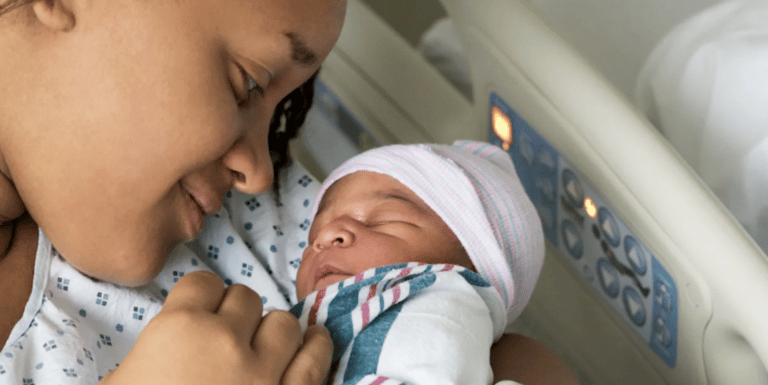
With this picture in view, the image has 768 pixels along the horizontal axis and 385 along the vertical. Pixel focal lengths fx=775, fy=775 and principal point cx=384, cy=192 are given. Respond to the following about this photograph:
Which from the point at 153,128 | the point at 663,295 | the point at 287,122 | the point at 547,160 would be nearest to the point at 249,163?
the point at 153,128

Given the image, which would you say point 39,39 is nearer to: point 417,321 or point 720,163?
point 417,321

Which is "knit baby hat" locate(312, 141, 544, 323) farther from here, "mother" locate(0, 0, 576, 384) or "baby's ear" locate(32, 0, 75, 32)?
"baby's ear" locate(32, 0, 75, 32)

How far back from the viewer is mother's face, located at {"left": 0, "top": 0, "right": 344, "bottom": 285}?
33.9 inches

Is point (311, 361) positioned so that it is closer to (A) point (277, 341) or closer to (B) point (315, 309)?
(A) point (277, 341)

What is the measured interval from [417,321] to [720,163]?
27.1 inches

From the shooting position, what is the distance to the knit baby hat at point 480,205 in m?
1.15

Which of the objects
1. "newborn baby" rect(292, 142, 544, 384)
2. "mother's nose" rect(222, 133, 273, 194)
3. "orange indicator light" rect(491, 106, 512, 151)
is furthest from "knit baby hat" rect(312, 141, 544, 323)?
"mother's nose" rect(222, 133, 273, 194)

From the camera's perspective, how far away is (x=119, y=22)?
85 cm

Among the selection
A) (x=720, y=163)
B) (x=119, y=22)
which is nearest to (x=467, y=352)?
(x=119, y=22)

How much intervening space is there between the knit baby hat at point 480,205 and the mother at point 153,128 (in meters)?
0.26

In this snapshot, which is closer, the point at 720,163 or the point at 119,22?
the point at 119,22

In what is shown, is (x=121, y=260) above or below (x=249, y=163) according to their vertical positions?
below

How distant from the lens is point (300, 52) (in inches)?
37.8

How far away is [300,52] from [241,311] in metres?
0.32
